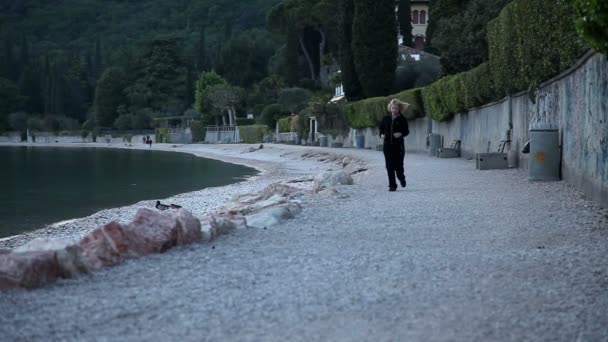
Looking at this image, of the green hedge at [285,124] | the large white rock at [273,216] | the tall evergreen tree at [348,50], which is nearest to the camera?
the large white rock at [273,216]

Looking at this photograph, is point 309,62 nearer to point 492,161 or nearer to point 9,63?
point 492,161

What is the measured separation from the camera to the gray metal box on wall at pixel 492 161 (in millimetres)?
21391

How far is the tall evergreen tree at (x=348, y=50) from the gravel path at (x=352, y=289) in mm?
42645

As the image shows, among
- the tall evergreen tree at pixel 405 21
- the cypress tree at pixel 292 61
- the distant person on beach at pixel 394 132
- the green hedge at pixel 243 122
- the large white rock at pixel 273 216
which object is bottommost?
the large white rock at pixel 273 216

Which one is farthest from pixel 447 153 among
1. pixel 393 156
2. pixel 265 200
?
pixel 265 200

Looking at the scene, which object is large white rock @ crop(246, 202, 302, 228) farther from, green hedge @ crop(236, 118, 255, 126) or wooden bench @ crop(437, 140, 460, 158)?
green hedge @ crop(236, 118, 255, 126)

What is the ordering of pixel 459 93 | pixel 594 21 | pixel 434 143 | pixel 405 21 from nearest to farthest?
pixel 594 21 → pixel 459 93 → pixel 434 143 → pixel 405 21

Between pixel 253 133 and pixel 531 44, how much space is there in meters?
64.4

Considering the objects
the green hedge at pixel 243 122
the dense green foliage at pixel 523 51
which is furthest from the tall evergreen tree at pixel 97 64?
the dense green foliage at pixel 523 51

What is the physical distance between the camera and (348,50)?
52594 millimetres

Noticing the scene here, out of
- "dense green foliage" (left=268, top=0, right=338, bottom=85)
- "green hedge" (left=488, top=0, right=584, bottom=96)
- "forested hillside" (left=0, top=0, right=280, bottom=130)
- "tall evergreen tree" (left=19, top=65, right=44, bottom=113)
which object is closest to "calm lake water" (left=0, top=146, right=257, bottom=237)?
"green hedge" (left=488, top=0, right=584, bottom=96)

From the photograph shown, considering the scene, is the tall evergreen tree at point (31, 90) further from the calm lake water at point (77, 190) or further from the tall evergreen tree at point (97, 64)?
the calm lake water at point (77, 190)

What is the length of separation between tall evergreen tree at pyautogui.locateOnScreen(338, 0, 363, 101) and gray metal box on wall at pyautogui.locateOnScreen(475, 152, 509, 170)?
103ft

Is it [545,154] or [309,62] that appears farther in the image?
[309,62]
